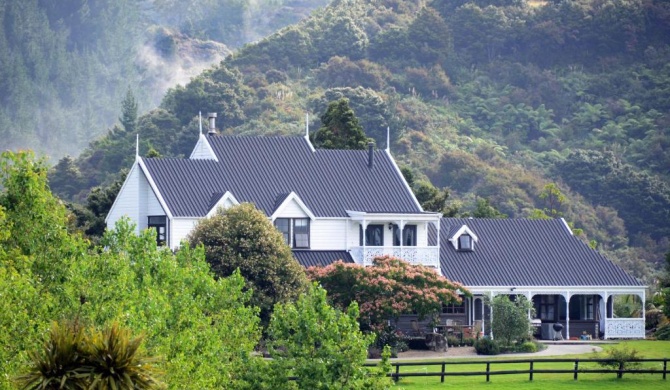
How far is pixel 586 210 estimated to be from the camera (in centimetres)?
12762

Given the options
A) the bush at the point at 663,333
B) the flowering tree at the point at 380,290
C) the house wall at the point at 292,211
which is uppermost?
the house wall at the point at 292,211

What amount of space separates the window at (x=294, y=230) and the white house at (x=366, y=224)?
40mm

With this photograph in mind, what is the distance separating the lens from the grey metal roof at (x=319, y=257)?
62.8 m

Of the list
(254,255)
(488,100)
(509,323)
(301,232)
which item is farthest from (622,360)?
(488,100)

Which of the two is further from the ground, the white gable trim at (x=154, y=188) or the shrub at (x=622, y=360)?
the white gable trim at (x=154, y=188)

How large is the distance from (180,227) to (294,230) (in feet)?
16.3

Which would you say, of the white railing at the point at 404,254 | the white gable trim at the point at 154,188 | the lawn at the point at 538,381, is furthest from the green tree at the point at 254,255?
the white railing at the point at 404,254

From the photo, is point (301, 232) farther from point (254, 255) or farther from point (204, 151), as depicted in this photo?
point (254, 255)

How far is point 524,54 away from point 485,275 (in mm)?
105391

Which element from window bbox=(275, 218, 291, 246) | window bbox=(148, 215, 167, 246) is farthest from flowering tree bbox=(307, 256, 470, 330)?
window bbox=(148, 215, 167, 246)

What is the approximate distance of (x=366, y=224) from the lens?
64.3 m

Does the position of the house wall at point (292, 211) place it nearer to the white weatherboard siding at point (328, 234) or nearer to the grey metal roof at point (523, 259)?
the white weatherboard siding at point (328, 234)

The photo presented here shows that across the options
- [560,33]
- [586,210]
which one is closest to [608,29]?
[560,33]

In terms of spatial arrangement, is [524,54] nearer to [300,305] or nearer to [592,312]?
[592,312]
